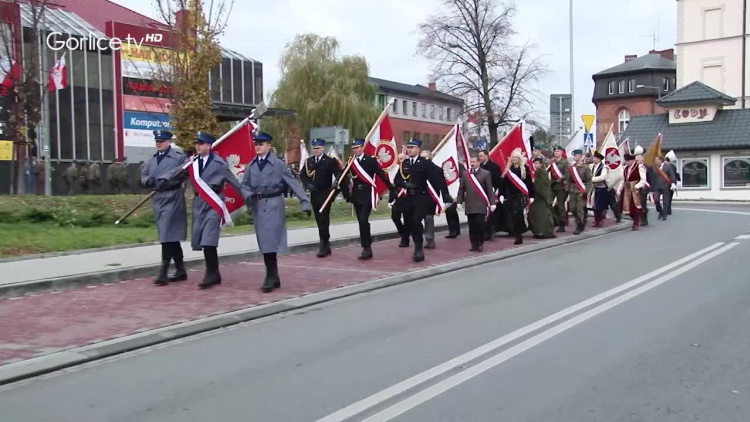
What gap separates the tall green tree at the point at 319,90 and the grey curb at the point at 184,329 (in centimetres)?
4287

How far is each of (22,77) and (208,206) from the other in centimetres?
1278

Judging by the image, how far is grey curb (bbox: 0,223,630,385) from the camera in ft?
20.0

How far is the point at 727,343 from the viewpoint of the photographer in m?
6.82

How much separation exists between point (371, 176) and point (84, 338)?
6.49 metres

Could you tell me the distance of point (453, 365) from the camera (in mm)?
6172

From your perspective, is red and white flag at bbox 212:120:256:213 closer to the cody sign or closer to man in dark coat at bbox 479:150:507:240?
man in dark coat at bbox 479:150:507:240

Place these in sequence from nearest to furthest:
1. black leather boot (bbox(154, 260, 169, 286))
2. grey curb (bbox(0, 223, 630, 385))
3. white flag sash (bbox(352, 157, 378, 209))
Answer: grey curb (bbox(0, 223, 630, 385)) < black leather boot (bbox(154, 260, 169, 286)) < white flag sash (bbox(352, 157, 378, 209))

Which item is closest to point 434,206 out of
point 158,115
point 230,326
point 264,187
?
point 264,187

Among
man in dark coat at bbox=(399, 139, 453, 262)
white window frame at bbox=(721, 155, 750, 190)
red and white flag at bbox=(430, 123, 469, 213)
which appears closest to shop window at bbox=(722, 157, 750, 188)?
white window frame at bbox=(721, 155, 750, 190)

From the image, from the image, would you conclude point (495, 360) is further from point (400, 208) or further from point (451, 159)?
point (451, 159)

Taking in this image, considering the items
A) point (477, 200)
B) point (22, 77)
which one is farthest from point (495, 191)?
point (22, 77)

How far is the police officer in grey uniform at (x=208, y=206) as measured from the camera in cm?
966

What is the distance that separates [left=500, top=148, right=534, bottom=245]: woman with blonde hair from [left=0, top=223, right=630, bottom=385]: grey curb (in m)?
3.46

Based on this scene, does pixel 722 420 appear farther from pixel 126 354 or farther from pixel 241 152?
pixel 241 152
